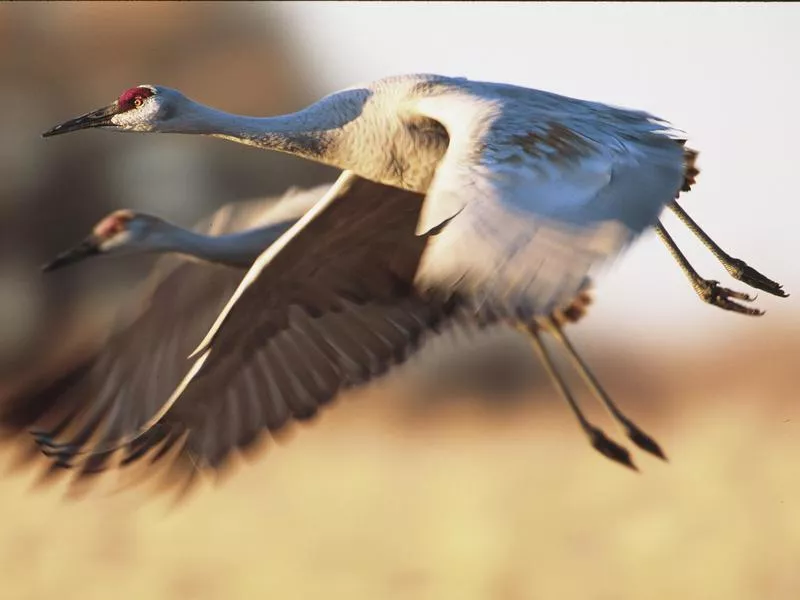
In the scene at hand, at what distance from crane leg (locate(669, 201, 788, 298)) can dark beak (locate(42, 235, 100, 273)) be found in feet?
7.49

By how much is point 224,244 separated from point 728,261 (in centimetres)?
199

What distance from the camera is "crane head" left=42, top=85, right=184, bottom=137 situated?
20.9ft

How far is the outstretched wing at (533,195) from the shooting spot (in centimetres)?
465

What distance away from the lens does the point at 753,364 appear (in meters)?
11.6

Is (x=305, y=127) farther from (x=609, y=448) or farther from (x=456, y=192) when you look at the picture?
(x=609, y=448)

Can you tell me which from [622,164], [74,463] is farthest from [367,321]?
[622,164]

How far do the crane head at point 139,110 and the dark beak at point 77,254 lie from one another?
1.76 feet

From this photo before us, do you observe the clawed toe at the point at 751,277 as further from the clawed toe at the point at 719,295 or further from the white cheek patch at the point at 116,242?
the white cheek patch at the point at 116,242

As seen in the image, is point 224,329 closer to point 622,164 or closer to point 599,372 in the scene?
point 622,164

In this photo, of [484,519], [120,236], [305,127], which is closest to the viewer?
[305,127]

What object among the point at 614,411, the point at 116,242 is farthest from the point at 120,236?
the point at 614,411

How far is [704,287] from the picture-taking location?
21.8ft

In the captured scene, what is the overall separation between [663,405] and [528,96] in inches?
252

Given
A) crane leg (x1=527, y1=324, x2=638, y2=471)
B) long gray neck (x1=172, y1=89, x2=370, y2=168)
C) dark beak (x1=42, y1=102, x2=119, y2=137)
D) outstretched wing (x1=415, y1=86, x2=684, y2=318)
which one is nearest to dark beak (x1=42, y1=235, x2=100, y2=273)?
dark beak (x1=42, y1=102, x2=119, y2=137)
